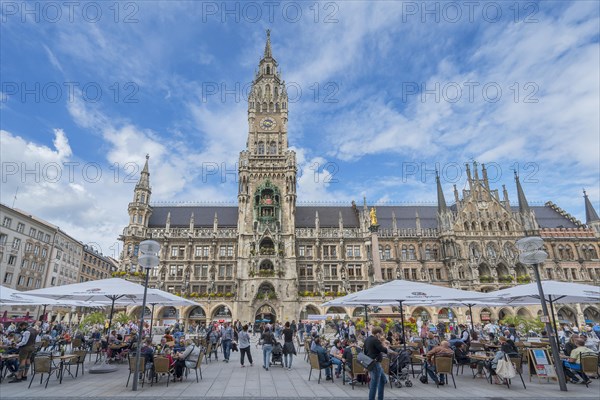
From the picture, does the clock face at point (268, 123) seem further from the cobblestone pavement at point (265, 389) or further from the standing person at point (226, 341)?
the cobblestone pavement at point (265, 389)

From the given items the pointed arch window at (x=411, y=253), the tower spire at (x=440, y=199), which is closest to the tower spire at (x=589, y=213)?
the tower spire at (x=440, y=199)

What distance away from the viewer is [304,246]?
51.4 metres

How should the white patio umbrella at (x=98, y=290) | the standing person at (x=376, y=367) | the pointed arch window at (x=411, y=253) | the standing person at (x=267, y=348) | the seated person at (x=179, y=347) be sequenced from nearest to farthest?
the standing person at (x=376, y=367) → the white patio umbrella at (x=98, y=290) → the standing person at (x=267, y=348) → the seated person at (x=179, y=347) → the pointed arch window at (x=411, y=253)

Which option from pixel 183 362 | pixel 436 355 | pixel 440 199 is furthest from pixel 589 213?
pixel 183 362

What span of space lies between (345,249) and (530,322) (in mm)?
26121

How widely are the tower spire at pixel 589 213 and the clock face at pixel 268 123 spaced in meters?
56.8

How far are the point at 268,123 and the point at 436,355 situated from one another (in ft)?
167

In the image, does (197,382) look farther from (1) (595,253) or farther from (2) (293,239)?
(1) (595,253)

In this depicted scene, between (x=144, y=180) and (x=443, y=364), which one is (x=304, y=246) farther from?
(x=443, y=364)

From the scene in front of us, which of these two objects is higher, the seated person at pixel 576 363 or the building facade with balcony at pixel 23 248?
the building facade with balcony at pixel 23 248

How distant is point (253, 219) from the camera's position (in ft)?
162

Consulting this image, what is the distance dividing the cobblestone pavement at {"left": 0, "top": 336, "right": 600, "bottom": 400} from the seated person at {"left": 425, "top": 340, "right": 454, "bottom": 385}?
1.12 feet

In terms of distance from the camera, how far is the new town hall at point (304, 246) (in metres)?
45.8

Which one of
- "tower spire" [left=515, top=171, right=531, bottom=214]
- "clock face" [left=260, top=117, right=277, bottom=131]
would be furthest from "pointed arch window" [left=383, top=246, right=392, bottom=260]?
"clock face" [left=260, top=117, right=277, bottom=131]
